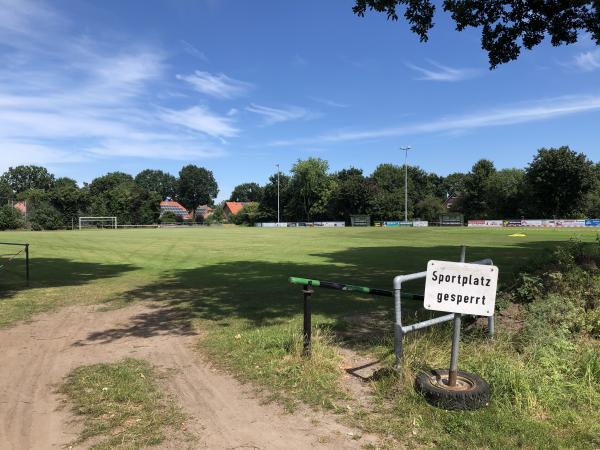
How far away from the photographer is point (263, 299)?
33.8ft

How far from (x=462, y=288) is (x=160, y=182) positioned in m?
168

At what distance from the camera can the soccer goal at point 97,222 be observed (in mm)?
87312

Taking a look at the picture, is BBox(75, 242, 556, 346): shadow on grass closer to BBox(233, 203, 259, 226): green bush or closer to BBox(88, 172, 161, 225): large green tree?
BBox(88, 172, 161, 225): large green tree

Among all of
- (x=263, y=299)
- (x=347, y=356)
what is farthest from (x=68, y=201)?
(x=347, y=356)

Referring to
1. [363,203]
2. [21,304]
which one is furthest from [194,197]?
[21,304]

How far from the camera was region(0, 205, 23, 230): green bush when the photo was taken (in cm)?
8100

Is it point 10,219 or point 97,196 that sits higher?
point 97,196

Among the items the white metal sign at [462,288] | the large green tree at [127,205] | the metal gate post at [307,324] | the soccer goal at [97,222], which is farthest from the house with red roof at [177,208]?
the white metal sign at [462,288]

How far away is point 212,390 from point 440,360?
8.48 feet

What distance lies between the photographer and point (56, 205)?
286 ft

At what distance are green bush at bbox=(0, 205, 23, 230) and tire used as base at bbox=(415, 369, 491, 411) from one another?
92.6 meters

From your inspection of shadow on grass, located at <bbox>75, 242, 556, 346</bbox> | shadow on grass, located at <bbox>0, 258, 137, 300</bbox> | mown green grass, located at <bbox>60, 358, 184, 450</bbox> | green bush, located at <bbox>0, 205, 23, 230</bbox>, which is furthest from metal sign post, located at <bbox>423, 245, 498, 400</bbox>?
green bush, located at <bbox>0, 205, 23, 230</bbox>

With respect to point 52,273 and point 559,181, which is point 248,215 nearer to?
point 559,181

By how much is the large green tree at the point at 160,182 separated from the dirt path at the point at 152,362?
15962cm
